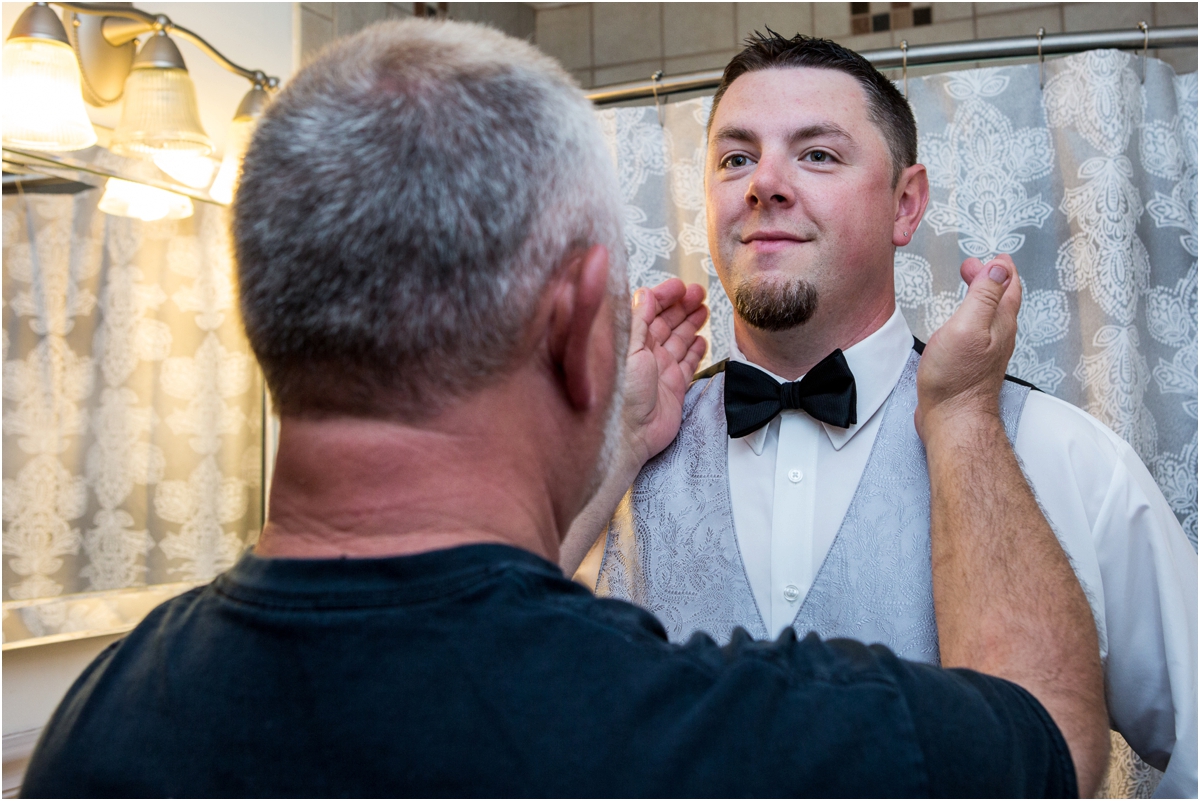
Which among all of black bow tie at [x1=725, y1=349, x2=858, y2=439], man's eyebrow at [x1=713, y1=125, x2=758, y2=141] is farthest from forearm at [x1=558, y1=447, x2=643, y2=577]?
man's eyebrow at [x1=713, y1=125, x2=758, y2=141]

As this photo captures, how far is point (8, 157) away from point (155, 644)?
1.20 m

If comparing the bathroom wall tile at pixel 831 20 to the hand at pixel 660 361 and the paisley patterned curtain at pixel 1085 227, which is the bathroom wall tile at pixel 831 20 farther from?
the hand at pixel 660 361

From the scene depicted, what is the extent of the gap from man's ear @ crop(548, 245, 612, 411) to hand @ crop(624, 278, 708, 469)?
51 cm

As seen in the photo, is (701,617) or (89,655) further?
(89,655)

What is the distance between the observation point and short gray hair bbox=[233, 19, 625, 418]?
20.1 inches

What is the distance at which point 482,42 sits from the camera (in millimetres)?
561

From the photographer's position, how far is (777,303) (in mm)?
1087

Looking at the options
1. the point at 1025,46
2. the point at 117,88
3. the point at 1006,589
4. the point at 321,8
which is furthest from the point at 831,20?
the point at 1006,589

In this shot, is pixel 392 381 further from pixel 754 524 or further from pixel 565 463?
pixel 754 524

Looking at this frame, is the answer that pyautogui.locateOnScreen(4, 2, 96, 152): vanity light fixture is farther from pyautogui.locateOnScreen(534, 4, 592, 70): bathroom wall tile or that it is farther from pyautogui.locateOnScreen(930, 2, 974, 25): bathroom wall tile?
pyautogui.locateOnScreen(930, 2, 974, 25): bathroom wall tile

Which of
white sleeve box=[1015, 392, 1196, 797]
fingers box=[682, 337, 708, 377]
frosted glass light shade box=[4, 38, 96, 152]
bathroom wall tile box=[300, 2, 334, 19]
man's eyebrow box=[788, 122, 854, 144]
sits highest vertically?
bathroom wall tile box=[300, 2, 334, 19]

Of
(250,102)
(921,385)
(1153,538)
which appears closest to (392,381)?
(921,385)

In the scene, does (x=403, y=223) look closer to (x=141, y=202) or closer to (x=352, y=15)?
(x=141, y=202)

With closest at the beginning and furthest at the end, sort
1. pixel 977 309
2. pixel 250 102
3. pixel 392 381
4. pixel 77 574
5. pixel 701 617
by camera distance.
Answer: pixel 392 381 < pixel 977 309 < pixel 701 617 < pixel 77 574 < pixel 250 102
